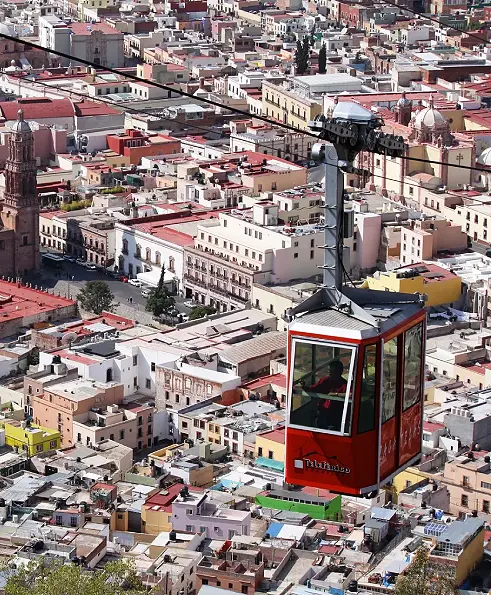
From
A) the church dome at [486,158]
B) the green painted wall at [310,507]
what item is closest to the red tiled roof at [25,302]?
the green painted wall at [310,507]

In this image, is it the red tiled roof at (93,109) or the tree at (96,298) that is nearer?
the tree at (96,298)

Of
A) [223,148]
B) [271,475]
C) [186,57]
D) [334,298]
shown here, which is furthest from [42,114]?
[334,298]

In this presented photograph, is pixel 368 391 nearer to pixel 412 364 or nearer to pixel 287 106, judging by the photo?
pixel 412 364

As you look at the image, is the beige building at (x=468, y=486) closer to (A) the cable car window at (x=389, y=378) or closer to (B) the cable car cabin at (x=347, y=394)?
(B) the cable car cabin at (x=347, y=394)

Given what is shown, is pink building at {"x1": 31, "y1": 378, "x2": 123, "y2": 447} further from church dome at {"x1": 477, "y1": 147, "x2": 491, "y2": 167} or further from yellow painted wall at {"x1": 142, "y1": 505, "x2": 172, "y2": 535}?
church dome at {"x1": 477, "y1": 147, "x2": 491, "y2": 167}

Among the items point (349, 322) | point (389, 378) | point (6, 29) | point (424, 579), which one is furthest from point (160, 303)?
point (6, 29)

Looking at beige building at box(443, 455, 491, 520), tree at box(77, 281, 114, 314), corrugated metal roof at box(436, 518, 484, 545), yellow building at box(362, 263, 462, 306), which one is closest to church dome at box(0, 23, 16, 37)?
tree at box(77, 281, 114, 314)
